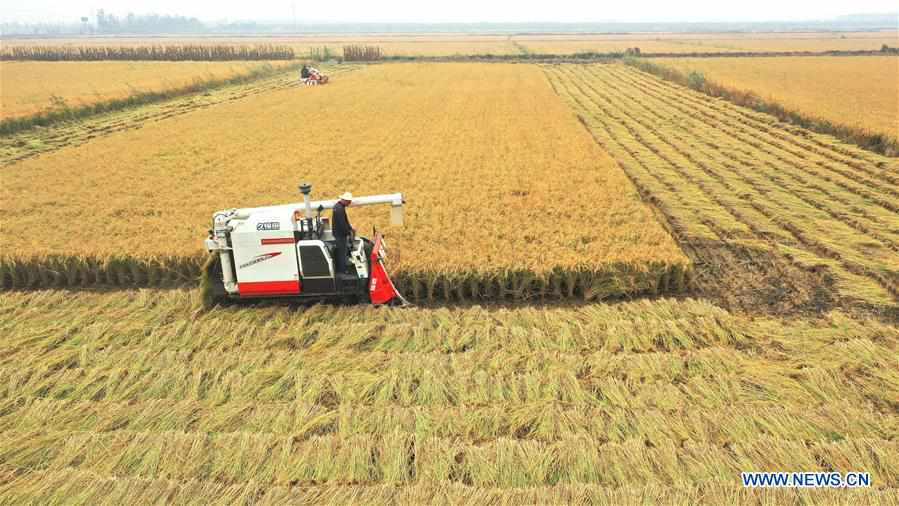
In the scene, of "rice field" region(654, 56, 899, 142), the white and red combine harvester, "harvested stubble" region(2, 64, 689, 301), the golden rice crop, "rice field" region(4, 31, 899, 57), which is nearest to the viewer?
the white and red combine harvester

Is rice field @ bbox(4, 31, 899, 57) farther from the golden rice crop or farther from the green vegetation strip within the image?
the green vegetation strip

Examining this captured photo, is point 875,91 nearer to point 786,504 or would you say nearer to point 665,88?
point 665,88

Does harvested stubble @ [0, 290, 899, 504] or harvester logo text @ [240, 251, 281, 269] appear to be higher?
harvester logo text @ [240, 251, 281, 269]

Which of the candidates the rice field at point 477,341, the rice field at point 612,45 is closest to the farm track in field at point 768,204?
the rice field at point 477,341

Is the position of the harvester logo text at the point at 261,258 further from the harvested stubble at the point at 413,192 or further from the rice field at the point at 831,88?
the rice field at the point at 831,88

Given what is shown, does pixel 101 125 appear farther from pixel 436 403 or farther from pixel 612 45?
pixel 612 45

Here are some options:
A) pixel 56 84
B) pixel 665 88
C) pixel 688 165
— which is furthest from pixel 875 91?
pixel 56 84

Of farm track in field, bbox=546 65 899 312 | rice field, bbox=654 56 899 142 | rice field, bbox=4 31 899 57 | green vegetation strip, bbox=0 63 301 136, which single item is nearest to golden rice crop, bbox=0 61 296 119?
green vegetation strip, bbox=0 63 301 136
